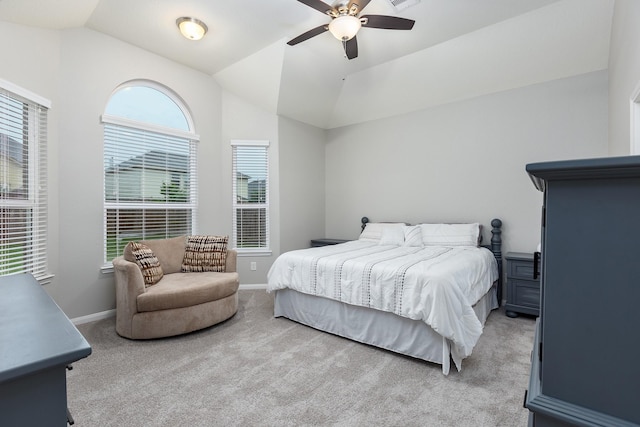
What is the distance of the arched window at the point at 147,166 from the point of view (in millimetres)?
3500

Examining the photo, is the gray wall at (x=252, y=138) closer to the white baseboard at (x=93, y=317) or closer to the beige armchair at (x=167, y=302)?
the beige armchair at (x=167, y=302)

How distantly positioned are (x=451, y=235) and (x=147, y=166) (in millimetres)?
3825

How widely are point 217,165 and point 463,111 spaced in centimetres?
346

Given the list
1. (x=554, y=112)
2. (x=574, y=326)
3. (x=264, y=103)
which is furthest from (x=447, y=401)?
(x=264, y=103)

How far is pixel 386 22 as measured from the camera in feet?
8.96

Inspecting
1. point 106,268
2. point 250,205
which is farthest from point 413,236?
point 106,268

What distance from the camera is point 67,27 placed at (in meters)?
3.05

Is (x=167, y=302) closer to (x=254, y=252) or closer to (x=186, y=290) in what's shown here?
(x=186, y=290)

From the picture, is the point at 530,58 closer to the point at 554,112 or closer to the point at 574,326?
the point at 554,112

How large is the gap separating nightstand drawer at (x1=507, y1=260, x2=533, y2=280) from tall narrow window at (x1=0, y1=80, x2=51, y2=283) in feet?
15.3

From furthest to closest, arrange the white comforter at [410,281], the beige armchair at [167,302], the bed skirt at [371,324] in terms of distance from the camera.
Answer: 1. the beige armchair at [167,302]
2. the bed skirt at [371,324]
3. the white comforter at [410,281]

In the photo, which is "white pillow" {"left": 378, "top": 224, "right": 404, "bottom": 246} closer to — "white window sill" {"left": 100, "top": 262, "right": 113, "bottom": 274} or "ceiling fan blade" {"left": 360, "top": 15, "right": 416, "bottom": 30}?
"ceiling fan blade" {"left": 360, "top": 15, "right": 416, "bottom": 30}

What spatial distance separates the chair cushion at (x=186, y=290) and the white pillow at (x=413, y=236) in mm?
2161

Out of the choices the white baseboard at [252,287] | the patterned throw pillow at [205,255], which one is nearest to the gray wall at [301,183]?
the white baseboard at [252,287]
